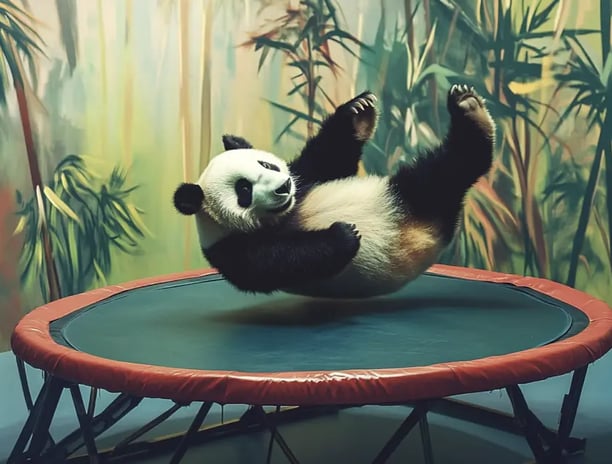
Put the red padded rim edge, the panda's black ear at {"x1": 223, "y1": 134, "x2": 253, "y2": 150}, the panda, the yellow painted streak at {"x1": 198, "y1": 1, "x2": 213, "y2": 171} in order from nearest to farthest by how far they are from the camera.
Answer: the red padded rim edge
the panda
the panda's black ear at {"x1": 223, "y1": 134, "x2": 253, "y2": 150}
the yellow painted streak at {"x1": 198, "y1": 1, "x2": 213, "y2": 171}

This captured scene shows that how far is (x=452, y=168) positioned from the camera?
4.52 feet

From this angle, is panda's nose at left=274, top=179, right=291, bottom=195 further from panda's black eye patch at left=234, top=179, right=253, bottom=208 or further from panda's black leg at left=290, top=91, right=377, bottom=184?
panda's black leg at left=290, top=91, right=377, bottom=184

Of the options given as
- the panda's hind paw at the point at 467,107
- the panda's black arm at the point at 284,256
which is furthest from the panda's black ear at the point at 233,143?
the panda's hind paw at the point at 467,107

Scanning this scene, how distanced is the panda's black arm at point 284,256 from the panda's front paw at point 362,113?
322 mm

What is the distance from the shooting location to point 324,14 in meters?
2.38

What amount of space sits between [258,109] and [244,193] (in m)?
1.17

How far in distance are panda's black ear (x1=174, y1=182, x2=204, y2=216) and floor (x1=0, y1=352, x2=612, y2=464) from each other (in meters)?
0.64

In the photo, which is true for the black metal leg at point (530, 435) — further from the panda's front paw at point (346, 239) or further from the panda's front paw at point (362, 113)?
the panda's front paw at point (362, 113)

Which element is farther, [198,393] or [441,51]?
[441,51]

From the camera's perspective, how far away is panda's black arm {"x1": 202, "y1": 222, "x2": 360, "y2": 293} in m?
1.21

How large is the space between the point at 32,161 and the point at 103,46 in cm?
38

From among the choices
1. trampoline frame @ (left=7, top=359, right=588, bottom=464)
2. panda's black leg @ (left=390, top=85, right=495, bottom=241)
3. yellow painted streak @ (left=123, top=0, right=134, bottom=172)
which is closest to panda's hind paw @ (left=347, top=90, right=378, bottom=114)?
panda's black leg @ (left=390, top=85, right=495, bottom=241)

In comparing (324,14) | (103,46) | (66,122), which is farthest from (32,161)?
→ (324,14)

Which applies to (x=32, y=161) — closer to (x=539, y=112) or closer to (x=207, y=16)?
(x=207, y=16)
